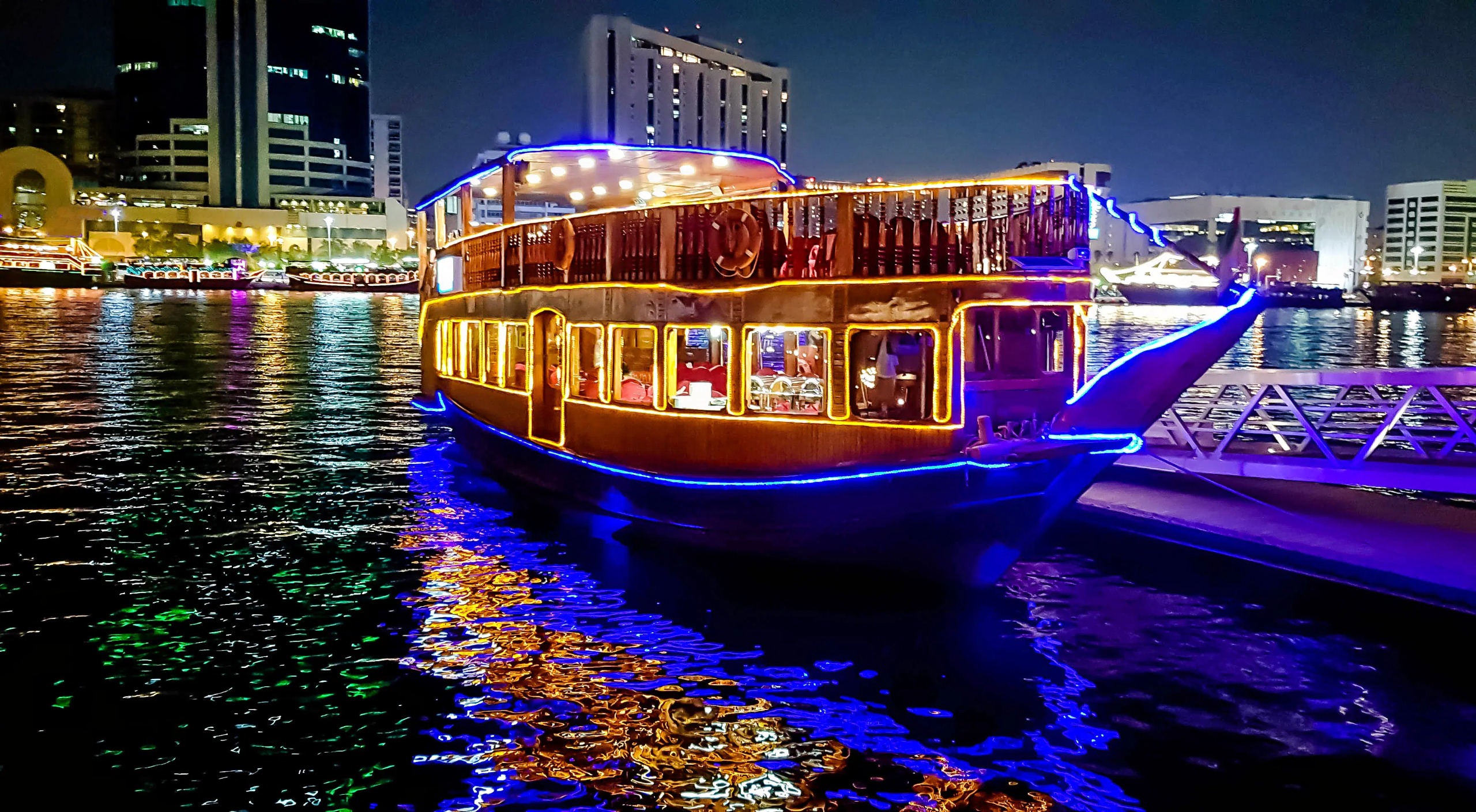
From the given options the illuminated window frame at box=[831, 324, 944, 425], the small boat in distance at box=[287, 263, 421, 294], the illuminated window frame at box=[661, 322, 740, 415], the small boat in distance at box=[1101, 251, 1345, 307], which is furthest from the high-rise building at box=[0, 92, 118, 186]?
the illuminated window frame at box=[831, 324, 944, 425]

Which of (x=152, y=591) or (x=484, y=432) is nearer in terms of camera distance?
(x=152, y=591)

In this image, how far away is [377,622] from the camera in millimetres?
11875

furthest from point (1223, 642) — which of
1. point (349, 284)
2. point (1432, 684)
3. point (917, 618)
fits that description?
point (349, 284)

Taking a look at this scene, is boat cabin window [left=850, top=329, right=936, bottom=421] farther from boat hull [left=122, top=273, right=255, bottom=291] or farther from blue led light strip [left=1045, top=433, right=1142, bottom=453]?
boat hull [left=122, top=273, right=255, bottom=291]

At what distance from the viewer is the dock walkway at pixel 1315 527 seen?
11.8 meters

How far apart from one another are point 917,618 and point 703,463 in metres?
3.05

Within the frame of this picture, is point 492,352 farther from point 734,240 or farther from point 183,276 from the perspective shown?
point 183,276

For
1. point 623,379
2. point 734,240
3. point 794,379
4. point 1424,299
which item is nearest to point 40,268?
point 623,379

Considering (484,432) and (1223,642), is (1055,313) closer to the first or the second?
(1223,642)

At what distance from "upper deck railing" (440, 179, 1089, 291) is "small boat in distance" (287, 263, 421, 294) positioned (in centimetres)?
13741

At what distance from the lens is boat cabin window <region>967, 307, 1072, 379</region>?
11477mm

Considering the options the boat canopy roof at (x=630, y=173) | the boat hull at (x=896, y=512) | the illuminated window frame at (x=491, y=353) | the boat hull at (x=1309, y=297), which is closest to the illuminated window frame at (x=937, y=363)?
the boat hull at (x=896, y=512)

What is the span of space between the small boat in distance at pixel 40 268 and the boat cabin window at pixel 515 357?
13153 centimetres

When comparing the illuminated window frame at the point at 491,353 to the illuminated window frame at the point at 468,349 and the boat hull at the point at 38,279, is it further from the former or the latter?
the boat hull at the point at 38,279
